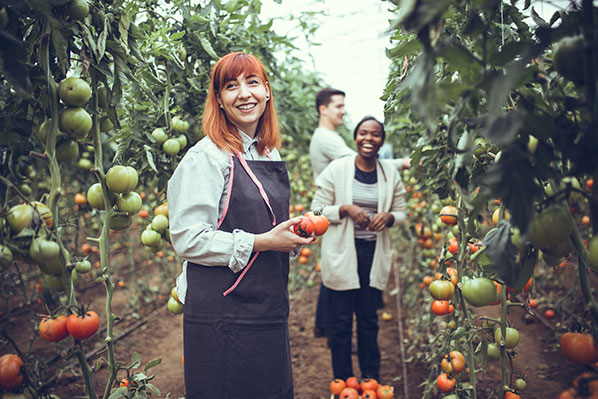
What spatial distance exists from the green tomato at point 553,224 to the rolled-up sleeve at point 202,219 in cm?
74

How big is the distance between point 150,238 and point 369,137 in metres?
1.36

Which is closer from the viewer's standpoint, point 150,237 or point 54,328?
point 54,328

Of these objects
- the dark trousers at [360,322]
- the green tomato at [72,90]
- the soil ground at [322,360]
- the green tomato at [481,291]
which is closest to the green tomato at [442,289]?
the green tomato at [481,291]

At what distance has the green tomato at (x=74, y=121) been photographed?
96 centimetres

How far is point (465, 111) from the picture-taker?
0.72 meters

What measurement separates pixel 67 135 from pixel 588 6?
1084 mm

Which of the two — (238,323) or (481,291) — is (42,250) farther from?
(481,291)

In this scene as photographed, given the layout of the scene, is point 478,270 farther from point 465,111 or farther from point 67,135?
point 67,135

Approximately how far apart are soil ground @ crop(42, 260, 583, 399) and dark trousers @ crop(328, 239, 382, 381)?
0.20 metres

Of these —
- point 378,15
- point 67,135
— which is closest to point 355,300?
point 67,135

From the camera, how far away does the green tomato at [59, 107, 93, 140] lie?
0.96 metres

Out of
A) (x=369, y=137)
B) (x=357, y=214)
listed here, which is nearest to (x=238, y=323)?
(x=357, y=214)

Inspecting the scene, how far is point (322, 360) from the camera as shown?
111 inches

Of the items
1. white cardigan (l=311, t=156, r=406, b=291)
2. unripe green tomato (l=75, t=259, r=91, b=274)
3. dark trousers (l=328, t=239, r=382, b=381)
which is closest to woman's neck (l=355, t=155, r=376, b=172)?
white cardigan (l=311, t=156, r=406, b=291)
